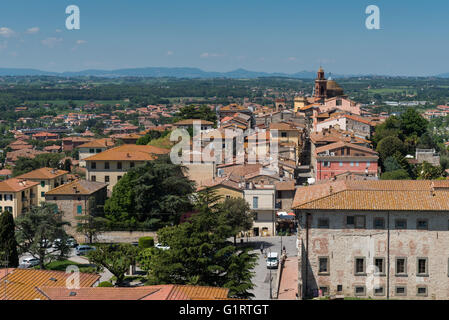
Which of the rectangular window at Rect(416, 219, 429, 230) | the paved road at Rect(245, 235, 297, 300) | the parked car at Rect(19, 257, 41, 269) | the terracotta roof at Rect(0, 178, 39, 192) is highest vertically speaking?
the rectangular window at Rect(416, 219, 429, 230)

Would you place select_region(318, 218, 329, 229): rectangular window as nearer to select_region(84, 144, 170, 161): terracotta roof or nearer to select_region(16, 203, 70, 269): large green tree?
select_region(16, 203, 70, 269): large green tree

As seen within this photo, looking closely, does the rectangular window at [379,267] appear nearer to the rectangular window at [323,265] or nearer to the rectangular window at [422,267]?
the rectangular window at [422,267]

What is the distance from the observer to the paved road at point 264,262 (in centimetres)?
2733

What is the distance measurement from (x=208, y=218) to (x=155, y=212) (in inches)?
651

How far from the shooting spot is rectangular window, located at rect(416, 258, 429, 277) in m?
26.5

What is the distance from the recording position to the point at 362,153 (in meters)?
50.1

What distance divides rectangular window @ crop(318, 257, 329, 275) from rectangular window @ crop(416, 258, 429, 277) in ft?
12.6

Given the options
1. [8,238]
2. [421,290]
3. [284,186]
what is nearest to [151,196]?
[284,186]

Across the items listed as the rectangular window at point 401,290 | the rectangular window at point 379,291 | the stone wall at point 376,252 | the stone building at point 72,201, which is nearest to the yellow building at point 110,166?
the stone building at point 72,201

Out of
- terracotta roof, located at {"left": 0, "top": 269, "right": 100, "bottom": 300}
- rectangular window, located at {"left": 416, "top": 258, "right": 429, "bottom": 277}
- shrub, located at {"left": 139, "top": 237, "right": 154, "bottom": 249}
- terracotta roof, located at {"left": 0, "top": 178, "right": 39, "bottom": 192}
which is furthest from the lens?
terracotta roof, located at {"left": 0, "top": 178, "right": 39, "bottom": 192}

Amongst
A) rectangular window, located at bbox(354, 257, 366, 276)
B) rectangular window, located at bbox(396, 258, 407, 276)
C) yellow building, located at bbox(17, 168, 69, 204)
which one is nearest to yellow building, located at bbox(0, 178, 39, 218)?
yellow building, located at bbox(17, 168, 69, 204)

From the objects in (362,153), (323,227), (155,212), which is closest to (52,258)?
(155,212)

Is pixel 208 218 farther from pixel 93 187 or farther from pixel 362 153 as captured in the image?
pixel 362 153
